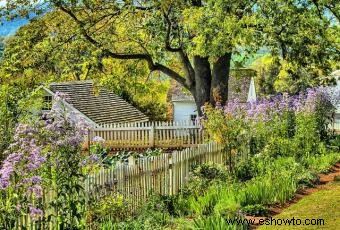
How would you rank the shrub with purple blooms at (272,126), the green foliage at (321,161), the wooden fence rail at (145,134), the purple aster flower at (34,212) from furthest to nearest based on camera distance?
the wooden fence rail at (145,134) < the green foliage at (321,161) < the shrub with purple blooms at (272,126) < the purple aster flower at (34,212)

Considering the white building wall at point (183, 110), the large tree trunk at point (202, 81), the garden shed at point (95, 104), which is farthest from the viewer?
the white building wall at point (183, 110)

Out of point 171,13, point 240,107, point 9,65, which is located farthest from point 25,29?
point 240,107

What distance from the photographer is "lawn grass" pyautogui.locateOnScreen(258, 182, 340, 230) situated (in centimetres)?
1012

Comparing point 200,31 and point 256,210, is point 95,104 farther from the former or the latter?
point 256,210

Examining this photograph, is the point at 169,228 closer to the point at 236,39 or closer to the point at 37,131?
the point at 37,131

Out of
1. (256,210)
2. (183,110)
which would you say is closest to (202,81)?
(256,210)

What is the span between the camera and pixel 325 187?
13617mm

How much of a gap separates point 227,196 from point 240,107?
227 inches

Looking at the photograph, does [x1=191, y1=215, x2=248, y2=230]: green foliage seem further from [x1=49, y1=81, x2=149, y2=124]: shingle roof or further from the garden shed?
[x1=49, y1=81, x2=149, y2=124]: shingle roof

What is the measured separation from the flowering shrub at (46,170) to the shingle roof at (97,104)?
25.7 m

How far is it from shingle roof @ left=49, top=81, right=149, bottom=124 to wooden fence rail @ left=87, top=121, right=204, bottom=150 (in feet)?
10.8

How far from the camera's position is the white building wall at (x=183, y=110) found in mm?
56094

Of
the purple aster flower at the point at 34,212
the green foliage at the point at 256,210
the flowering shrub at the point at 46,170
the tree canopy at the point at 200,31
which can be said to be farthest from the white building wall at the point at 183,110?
the purple aster flower at the point at 34,212

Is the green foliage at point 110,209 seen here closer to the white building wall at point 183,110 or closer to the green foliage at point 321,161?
the green foliage at point 321,161
